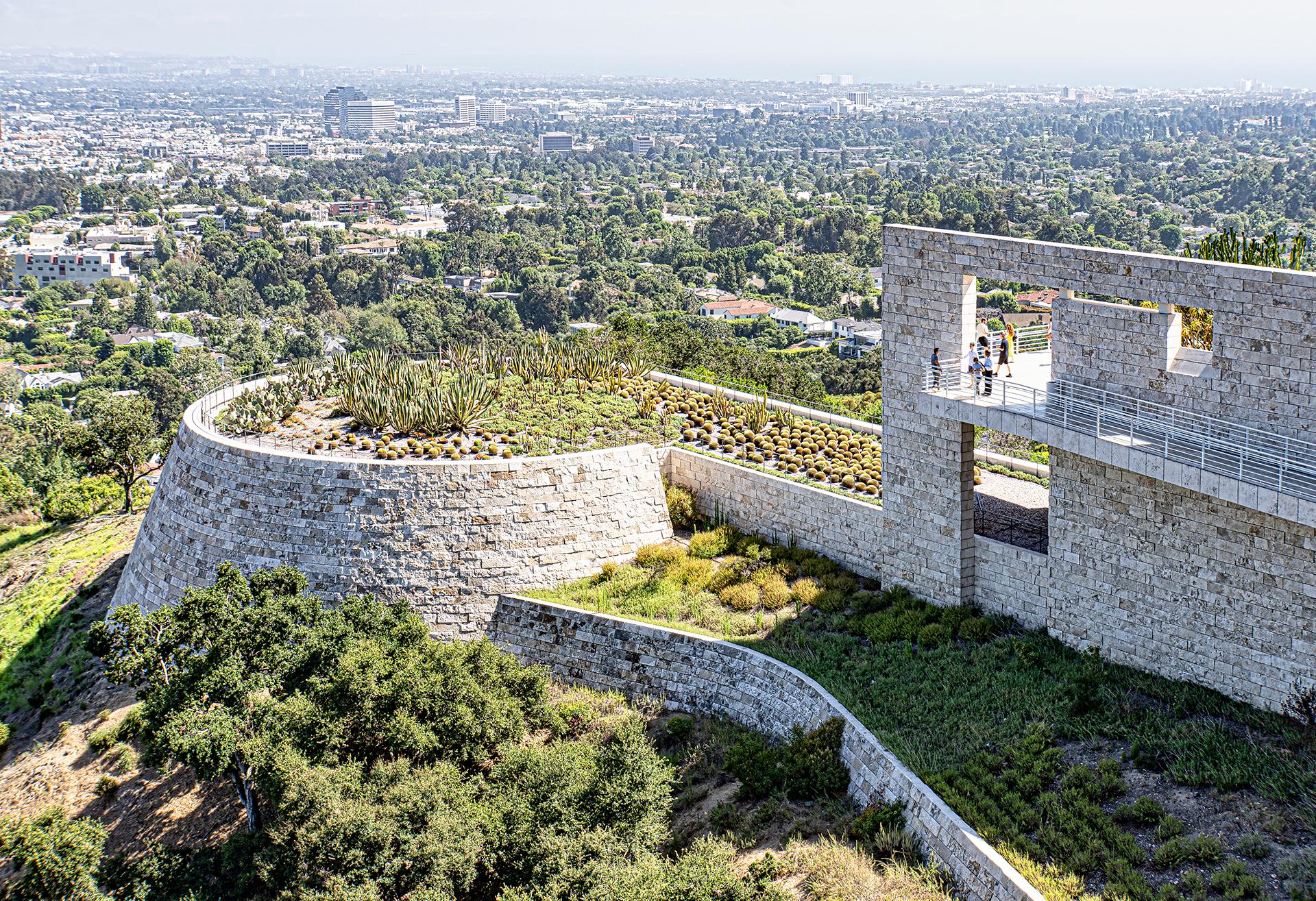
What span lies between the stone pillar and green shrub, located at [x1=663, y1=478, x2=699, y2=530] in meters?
3.82

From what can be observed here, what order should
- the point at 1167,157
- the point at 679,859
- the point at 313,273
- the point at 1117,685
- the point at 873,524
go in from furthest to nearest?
1. the point at 1167,157
2. the point at 313,273
3. the point at 873,524
4. the point at 1117,685
5. the point at 679,859

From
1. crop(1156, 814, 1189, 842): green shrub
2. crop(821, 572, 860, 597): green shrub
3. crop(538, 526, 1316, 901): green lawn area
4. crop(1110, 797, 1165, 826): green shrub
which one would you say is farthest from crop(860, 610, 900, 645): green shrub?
crop(1156, 814, 1189, 842): green shrub

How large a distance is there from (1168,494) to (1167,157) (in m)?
185

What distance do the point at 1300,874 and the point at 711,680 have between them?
785 centimetres

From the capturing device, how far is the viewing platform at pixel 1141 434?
1281 cm

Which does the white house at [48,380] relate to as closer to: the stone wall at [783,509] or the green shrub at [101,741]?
the green shrub at [101,741]

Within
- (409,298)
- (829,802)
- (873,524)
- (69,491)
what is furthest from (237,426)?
(409,298)

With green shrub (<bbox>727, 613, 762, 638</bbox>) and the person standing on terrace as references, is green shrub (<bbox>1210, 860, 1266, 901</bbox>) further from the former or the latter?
green shrub (<bbox>727, 613, 762, 638</bbox>)

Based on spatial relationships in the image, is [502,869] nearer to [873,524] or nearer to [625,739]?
[625,739]

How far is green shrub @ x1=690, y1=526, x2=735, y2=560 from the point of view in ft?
63.6

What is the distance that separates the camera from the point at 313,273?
10556 cm

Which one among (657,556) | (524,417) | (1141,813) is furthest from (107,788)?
(1141,813)

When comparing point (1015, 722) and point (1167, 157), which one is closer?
point (1015, 722)

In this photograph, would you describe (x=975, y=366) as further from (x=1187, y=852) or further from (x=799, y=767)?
(x=1187, y=852)
